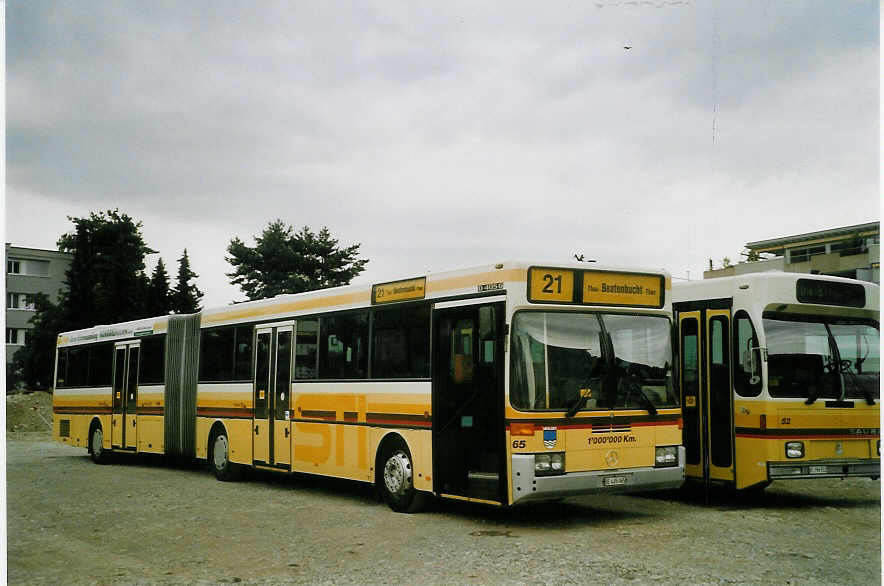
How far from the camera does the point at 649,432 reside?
11211 millimetres

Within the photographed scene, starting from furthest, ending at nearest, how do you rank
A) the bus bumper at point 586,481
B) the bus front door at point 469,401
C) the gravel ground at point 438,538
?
1. the bus front door at point 469,401
2. the bus bumper at point 586,481
3. the gravel ground at point 438,538

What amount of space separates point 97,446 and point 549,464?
14.7m

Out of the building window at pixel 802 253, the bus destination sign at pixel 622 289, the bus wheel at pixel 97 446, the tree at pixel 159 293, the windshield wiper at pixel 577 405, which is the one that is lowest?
the bus wheel at pixel 97 446

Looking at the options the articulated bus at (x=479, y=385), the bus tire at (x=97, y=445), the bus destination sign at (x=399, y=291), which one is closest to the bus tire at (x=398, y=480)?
the articulated bus at (x=479, y=385)

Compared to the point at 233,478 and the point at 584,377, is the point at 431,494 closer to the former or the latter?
the point at 584,377

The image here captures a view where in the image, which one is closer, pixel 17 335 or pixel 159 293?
pixel 159 293

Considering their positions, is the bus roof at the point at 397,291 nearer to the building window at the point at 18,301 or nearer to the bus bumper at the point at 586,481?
the bus bumper at the point at 586,481

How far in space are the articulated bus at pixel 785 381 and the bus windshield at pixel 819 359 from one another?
0.04 ft

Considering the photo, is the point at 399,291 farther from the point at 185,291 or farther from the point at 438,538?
the point at 185,291

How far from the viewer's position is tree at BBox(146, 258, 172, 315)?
48.2 m

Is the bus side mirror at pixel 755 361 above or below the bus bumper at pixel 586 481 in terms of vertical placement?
above

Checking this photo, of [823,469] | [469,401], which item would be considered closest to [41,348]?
[469,401]

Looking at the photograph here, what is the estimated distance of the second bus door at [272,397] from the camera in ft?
50.2

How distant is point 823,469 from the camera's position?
39.2 ft
